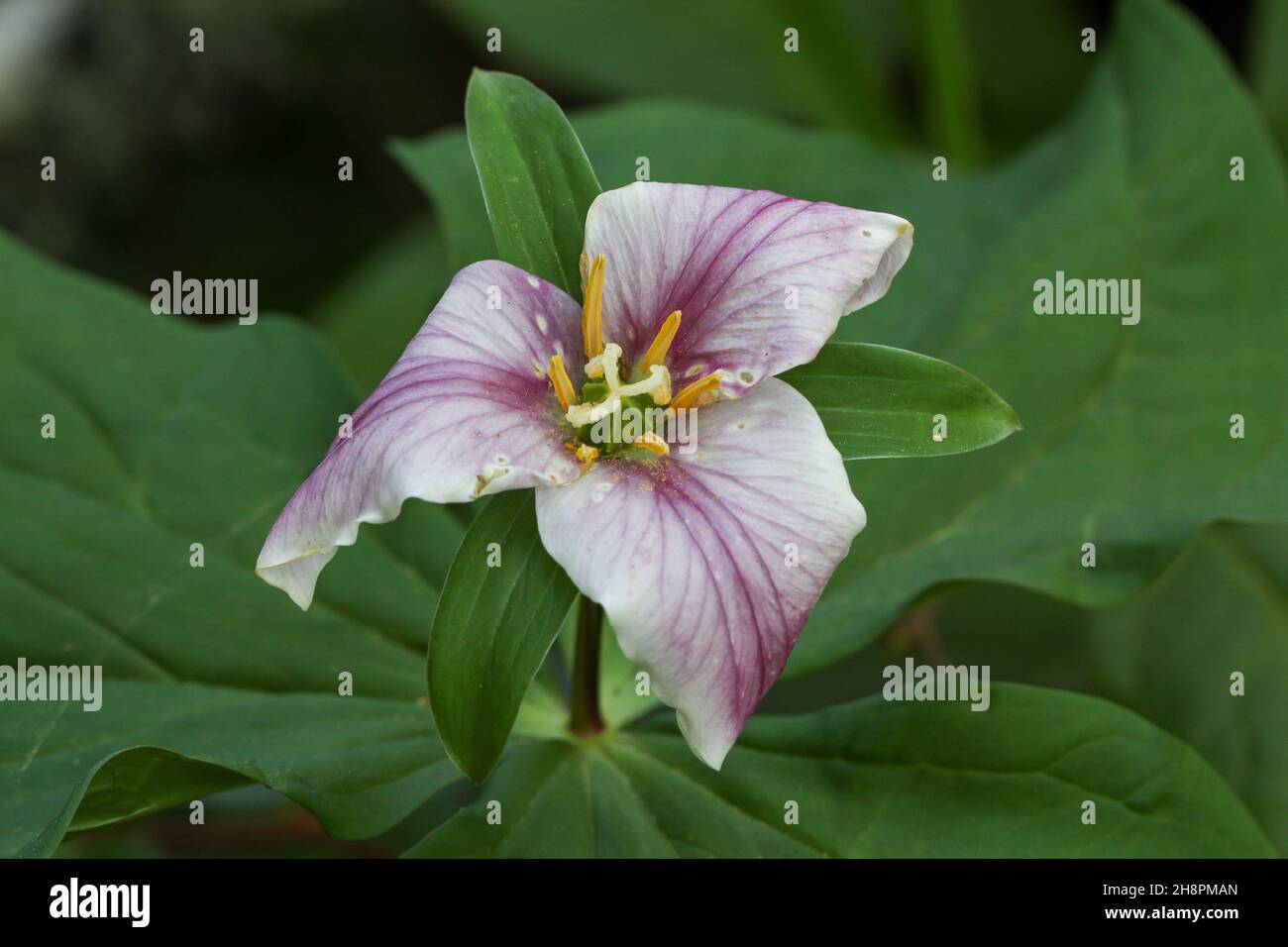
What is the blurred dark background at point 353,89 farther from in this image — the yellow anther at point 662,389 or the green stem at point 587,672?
the yellow anther at point 662,389

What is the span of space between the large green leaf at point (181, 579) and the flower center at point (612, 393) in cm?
41

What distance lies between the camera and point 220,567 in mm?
1490

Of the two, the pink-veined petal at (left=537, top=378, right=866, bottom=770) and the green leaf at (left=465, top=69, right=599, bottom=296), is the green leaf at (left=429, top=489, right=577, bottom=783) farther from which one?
the green leaf at (left=465, top=69, right=599, bottom=296)

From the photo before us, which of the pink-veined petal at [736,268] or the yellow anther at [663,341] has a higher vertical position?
the pink-veined petal at [736,268]

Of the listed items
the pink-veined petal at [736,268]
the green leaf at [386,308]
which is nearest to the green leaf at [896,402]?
the pink-veined petal at [736,268]

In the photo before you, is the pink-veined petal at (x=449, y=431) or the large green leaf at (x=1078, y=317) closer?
the pink-veined petal at (x=449, y=431)

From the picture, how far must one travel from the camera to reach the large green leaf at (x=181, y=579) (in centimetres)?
128

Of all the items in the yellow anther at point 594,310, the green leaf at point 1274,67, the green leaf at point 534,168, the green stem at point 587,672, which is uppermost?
the green leaf at point 1274,67

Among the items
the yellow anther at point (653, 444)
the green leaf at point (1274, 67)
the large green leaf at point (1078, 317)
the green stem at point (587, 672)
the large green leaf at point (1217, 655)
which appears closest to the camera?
the yellow anther at point (653, 444)

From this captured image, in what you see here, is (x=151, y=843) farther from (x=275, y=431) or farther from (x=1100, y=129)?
(x=1100, y=129)

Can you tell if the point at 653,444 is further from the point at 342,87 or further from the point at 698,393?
the point at 342,87

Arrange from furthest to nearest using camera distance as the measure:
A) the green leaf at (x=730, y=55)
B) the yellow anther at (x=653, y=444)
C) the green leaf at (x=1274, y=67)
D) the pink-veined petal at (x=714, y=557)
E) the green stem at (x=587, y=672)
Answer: the green leaf at (x=730, y=55) → the green leaf at (x=1274, y=67) → the green stem at (x=587, y=672) → the yellow anther at (x=653, y=444) → the pink-veined petal at (x=714, y=557)

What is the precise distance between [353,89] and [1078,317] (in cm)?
187

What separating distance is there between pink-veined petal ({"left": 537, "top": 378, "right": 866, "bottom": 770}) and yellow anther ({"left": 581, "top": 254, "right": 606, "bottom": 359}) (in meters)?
0.13
